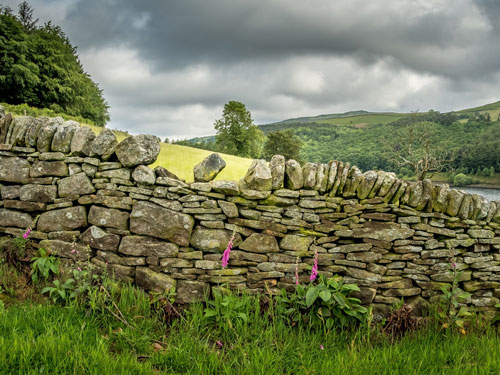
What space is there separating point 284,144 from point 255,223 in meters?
34.4

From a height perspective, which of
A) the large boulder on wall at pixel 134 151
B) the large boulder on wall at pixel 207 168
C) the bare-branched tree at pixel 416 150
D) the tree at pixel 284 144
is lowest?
the large boulder on wall at pixel 207 168

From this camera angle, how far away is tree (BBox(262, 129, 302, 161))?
37.6 meters

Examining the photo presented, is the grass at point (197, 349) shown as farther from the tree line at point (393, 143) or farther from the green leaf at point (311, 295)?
the tree line at point (393, 143)

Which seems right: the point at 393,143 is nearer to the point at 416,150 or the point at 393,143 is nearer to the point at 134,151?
the point at 416,150

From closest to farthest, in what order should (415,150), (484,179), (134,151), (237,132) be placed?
(134,151) < (415,150) < (484,179) < (237,132)

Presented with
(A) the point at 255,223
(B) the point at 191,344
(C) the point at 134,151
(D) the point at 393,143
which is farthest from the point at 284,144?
(B) the point at 191,344

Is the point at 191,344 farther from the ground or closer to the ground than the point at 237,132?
closer to the ground

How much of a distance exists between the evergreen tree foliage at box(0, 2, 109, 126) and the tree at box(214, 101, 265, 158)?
623 inches

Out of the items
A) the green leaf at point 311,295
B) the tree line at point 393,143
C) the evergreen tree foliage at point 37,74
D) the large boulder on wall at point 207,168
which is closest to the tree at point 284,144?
the tree line at point 393,143

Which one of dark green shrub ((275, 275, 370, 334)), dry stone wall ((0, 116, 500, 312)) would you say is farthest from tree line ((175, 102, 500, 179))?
dark green shrub ((275, 275, 370, 334))

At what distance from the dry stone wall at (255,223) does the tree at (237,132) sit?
1212 inches

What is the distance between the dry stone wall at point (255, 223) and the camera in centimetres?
451

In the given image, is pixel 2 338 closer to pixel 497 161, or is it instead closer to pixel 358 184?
pixel 358 184

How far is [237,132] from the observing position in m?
35.7
